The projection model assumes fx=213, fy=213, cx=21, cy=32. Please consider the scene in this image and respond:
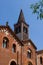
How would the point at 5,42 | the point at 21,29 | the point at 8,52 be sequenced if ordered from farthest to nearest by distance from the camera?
the point at 21,29, the point at 5,42, the point at 8,52

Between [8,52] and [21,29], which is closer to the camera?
[8,52]

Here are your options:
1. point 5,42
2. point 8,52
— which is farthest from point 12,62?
point 5,42

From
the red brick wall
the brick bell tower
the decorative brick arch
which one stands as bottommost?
the decorative brick arch

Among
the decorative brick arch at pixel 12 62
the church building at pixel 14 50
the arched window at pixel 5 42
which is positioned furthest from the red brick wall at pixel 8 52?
the arched window at pixel 5 42

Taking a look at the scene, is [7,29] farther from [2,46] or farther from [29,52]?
[29,52]

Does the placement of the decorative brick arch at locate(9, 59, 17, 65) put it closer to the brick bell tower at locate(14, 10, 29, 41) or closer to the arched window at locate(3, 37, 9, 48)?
the arched window at locate(3, 37, 9, 48)

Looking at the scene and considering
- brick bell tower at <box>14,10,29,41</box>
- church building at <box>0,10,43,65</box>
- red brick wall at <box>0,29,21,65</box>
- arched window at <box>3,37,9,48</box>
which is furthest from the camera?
brick bell tower at <box>14,10,29,41</box>

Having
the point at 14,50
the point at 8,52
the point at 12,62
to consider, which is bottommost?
the point at 12,62

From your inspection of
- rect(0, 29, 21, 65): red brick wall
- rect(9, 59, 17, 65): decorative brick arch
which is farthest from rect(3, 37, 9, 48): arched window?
rect(9, 59, 17, 65): decorative brick arch

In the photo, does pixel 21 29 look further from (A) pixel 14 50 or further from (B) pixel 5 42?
(B) pixel 5 42

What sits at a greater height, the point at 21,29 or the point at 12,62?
the point at 21,29

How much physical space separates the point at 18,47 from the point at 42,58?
8.48m

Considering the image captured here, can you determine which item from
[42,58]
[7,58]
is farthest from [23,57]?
[42,58]

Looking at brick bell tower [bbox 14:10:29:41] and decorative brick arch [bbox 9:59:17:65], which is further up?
brick bell tower [bbox 14:10:29:41]
